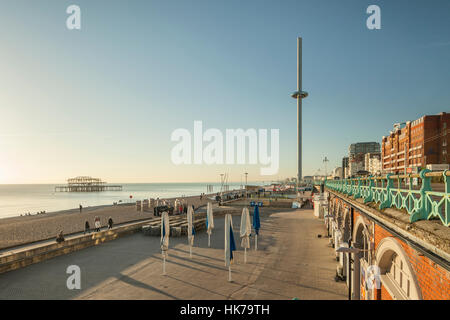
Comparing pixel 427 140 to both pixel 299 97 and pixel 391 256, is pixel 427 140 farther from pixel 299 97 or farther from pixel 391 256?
pixel 391 256

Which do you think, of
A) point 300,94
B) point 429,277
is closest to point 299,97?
point 300,94

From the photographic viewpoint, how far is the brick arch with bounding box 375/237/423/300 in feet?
13.6

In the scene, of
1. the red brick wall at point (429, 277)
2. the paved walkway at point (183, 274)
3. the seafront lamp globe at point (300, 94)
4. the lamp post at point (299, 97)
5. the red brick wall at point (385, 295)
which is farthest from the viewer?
the seafront lamp globe at point (300, 94)

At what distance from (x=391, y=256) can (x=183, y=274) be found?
921cm

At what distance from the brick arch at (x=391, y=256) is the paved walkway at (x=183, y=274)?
174 inches

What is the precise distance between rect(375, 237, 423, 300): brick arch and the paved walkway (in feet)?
14.5

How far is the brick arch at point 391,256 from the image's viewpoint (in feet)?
13.6

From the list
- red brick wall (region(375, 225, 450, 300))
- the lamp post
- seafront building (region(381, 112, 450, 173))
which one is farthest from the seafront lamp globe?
red brick wall (region(375, 225, 450, 300))

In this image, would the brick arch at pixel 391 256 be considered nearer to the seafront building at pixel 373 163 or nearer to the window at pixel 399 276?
the window at pixel 399 276

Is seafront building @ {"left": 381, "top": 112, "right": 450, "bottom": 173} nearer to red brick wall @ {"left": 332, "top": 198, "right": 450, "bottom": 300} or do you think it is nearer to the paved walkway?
the paved walkway

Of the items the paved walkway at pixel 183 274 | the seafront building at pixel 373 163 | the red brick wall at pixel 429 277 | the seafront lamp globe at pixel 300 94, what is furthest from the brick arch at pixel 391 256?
the seafront building at pixel 373 163

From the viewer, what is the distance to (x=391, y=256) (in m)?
6.27

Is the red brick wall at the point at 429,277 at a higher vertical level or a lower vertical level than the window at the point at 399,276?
higher
